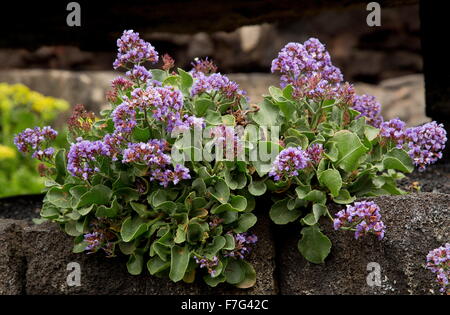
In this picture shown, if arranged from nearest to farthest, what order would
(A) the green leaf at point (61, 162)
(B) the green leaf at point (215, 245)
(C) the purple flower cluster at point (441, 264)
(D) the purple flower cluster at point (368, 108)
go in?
(C) the purple flower cluster at point (441, 264)
(B) the green leaf at point (215, 245)
(A) the green leaf at point (61, 162)
(D) the purple flower cluster at point (368, 108)

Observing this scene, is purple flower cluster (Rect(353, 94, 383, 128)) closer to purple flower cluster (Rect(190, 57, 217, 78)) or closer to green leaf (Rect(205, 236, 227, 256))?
purple flower cluster (Rect(190, 57, 217, 78))

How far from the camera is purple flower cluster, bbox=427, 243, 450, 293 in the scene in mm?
2400

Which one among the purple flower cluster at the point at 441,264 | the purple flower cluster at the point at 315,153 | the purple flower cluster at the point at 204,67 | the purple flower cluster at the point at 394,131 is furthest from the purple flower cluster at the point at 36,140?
the purple flower cluster at the point at 441,264

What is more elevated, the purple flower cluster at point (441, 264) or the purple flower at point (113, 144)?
the purple flower at point (113, 144)

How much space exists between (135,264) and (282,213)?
1.89ft

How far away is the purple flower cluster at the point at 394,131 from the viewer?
273 cm

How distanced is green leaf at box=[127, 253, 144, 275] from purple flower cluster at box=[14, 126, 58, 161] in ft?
1.73

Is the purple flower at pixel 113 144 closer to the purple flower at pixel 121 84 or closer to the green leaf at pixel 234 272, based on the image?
the purple flower at pixel 121 84

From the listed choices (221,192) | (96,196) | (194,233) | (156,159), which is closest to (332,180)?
(221,192)

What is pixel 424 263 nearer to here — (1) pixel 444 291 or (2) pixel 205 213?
(1) pixel 444 291

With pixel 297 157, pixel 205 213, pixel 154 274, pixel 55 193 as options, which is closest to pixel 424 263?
pixel 297 157

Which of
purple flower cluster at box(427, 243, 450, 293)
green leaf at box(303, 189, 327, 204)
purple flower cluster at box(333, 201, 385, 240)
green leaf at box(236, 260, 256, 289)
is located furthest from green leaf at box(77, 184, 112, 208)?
purple flower cluster at box(427, 243, 450, 293)

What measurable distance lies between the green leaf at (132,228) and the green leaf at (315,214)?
0.58 metres
